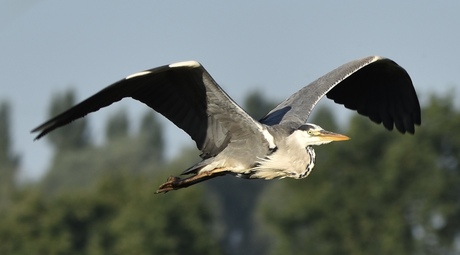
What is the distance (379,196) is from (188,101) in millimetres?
31571

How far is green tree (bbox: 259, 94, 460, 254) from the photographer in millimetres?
42250

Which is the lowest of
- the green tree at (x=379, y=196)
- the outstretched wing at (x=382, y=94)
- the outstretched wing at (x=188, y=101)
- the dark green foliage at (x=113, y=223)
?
the green tree at (x=379, y=196)

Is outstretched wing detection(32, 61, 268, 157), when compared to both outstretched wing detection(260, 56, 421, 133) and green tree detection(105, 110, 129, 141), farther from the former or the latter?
green tree detection(105, 110, 129, 141)

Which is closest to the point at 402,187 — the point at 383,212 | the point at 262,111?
the point at 383,212

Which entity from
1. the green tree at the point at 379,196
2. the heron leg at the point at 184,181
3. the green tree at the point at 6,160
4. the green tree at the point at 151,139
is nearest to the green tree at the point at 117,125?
the green tree at the point at 151,139

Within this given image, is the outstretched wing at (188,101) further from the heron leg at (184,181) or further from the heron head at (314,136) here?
the heron head at (314,136)

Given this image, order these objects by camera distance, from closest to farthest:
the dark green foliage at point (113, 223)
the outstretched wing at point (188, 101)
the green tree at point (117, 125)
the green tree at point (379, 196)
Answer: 1. the outstretched wing at point (188, 101)
2. the dark green foliage at point (113, 223)
3. the green tree at point (379, 196)
4. the green tree at point (117, 125)

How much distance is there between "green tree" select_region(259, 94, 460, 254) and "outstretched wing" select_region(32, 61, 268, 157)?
28.2m

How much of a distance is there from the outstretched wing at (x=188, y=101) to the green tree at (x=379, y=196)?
2819 cm

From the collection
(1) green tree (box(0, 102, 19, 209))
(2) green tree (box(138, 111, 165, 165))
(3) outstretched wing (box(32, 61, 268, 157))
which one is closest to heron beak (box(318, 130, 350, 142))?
(3) outstretched wing (box(32, 61, 268, 157))

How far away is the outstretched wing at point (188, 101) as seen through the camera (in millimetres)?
12555

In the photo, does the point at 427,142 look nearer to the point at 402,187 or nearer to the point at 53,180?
the point at 402,187

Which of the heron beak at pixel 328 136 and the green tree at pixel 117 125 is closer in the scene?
the heron beak at pixel 328 136

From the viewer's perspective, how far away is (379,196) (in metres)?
44.6
